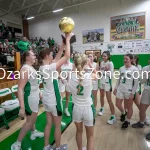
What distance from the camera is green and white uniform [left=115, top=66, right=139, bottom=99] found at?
2461mm

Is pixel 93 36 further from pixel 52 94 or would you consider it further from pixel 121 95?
pixel 52 94

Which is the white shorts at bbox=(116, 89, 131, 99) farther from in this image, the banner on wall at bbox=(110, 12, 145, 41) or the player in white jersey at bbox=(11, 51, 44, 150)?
the banner on wall at bbox=(110, 12, 145, 41)

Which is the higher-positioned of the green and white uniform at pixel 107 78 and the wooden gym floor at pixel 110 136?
the green and white uniform at pixel 107 78

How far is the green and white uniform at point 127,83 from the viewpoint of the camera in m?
2.46

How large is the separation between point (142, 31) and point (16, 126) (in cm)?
968

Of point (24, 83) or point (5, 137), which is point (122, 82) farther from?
point (5, 137)

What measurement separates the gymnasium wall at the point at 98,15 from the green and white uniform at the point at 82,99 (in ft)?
30.4

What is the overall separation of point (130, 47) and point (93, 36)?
3.01 m

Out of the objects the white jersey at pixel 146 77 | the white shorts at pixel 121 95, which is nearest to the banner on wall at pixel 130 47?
the white jersey at pixel 146 77

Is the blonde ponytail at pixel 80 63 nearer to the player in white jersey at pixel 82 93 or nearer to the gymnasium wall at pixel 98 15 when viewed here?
the player in white jersey at pixel 82 93

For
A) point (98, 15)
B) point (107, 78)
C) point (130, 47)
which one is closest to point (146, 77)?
point (107, 78)

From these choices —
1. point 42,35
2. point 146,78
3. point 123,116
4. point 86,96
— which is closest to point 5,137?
point 86,96

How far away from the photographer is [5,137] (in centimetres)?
248

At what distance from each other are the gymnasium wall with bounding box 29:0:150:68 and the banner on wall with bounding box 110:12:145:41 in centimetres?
28
